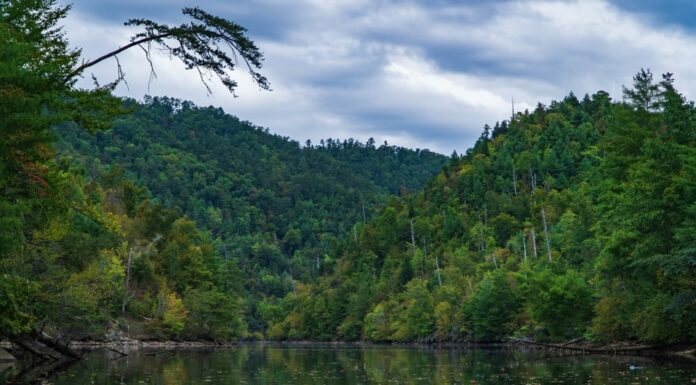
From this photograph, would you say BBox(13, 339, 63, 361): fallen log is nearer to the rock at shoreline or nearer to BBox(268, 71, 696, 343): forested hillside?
the rock at shoreline

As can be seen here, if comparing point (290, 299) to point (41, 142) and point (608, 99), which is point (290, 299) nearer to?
point (608, 99)

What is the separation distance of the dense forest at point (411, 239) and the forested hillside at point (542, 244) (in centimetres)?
21

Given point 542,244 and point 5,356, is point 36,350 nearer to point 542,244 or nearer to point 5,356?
point 5,356

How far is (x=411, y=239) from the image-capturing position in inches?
6747

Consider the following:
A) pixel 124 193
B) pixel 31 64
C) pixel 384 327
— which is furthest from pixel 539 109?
pixel 31 64

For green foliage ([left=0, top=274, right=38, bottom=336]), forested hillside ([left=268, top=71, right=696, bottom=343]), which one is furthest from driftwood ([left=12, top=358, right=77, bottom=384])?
forested hillside ([left=268, top=71, right=696, bottom=343])

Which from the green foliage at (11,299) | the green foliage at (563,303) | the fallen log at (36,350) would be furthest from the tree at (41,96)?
the green foliage at (563,303)

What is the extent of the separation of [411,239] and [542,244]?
5271 cm

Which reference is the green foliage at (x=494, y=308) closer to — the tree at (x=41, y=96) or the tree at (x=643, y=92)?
the tree at (x=643, y=92)

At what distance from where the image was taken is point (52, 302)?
3984 cm

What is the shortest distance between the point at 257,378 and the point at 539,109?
559 feet

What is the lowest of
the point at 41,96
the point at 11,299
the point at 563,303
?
the point at 563,303

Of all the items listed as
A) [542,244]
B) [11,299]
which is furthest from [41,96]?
[542,244]

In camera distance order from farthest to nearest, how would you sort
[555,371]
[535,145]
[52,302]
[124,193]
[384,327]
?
[535,145], [384,327], [124,193], [52,302], [555,371]
